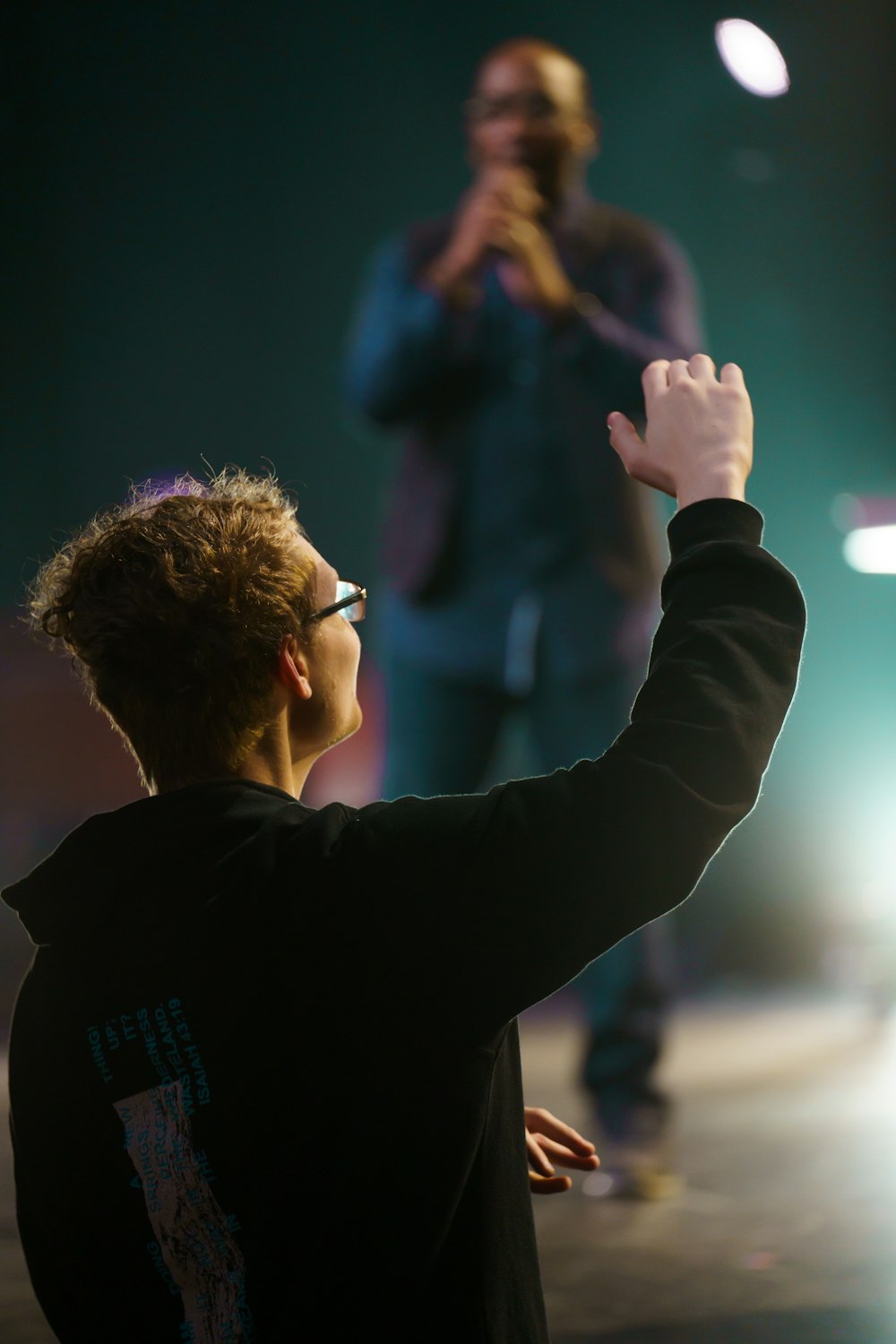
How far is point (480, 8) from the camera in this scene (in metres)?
3.11

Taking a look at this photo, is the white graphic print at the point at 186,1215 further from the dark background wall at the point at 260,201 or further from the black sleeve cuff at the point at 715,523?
the dark background wall at the point at 260,201

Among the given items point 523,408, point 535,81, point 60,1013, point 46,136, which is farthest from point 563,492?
point 60,1013

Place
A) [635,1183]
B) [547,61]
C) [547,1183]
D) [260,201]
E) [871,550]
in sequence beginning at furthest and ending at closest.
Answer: [871,550], [260,201], [547,61], [635,1183], [547,1183]

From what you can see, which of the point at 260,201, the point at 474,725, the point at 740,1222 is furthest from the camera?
the point at 260,201

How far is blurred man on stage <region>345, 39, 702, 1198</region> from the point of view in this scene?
2.46m

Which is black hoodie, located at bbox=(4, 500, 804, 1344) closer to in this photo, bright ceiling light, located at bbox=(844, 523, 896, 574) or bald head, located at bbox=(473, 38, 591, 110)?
bald head, located at bbox=(473, 38, 591, 110)

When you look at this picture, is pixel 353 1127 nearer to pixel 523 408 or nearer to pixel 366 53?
pixel 523 408

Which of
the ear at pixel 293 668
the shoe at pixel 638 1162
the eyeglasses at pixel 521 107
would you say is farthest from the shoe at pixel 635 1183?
the eyeglasses at pixel 521 107

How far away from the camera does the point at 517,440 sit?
105 inches

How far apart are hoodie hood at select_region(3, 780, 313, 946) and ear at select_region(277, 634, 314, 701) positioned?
0.22 feet

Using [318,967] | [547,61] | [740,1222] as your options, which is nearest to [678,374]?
[318,967]

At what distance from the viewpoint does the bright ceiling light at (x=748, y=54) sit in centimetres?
324

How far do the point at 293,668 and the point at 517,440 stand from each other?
2054 mm

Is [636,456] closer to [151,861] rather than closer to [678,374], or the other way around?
[678,374]
